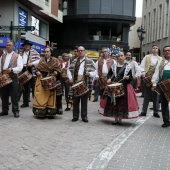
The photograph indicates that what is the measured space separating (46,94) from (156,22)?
3886cm

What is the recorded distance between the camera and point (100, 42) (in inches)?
1468

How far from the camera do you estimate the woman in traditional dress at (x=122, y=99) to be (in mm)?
7713

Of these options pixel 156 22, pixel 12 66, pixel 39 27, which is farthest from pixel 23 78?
pixel 156 22

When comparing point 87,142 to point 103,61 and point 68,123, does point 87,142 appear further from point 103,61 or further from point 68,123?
point 103,61

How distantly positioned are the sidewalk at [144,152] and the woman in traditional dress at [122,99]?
1.57 ft

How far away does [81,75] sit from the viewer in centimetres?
828

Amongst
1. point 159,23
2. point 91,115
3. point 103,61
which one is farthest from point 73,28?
point 91,115

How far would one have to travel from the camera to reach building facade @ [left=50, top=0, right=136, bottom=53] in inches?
1420

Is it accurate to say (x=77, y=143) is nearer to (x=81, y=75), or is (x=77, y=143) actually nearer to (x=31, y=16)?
(x=81, y=75)

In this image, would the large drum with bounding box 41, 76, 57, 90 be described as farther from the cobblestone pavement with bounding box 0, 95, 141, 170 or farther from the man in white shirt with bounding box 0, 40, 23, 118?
the cobblestone pavement with bounding box 0, 95, 141, 170

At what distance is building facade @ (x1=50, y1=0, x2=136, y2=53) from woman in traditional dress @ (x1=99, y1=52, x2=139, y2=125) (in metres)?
28.6

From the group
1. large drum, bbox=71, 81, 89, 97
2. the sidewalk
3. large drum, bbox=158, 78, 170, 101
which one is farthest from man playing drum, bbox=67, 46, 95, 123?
large drum, bbox=158, 78, 170, 101

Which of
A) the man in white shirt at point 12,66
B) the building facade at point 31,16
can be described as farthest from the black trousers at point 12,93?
the building facade at point 31,16

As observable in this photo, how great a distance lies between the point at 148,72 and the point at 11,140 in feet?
16.4
